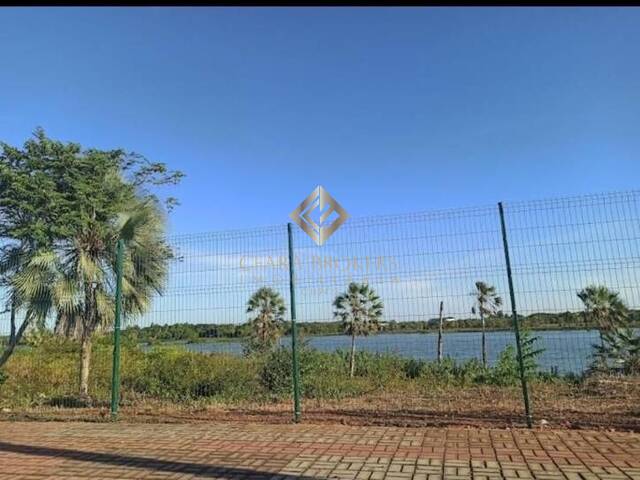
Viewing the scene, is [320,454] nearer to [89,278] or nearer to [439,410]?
[439,410]

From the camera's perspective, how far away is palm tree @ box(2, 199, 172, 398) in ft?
33.7

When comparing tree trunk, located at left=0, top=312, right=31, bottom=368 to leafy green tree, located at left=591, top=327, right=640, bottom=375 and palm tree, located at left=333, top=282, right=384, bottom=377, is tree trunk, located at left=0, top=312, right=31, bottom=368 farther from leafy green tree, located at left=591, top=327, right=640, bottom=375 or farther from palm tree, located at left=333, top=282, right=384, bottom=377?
leafy green tree, located at left=591, top=327, right=640, bottom=375

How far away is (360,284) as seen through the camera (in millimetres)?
7703

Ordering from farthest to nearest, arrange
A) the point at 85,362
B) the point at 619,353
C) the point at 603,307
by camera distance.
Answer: the point at 85,362, the point at 619,353, the point at 603,307

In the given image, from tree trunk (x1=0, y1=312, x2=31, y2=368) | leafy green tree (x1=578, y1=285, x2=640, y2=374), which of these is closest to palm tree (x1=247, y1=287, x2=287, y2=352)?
tree trunk (x1=0, y1=312, x2=31, y2=368)

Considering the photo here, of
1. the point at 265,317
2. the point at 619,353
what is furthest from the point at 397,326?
the point at 265,317

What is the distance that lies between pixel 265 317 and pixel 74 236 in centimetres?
473

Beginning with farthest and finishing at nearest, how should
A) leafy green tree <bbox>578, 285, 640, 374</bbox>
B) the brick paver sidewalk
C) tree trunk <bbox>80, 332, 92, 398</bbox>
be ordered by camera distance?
tree trunk <bbox>80, 332, 92, 398</bbox> → leafy green tree <bbox>578, 285, 640, 374</bbox> → the brick paver sidewalk

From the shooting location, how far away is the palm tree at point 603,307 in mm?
6555

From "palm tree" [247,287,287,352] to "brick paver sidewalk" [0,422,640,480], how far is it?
2252mm

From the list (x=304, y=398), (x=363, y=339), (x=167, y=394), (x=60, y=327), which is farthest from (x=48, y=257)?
(x=363, y=339)

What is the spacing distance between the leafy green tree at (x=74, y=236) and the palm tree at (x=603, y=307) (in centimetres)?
692

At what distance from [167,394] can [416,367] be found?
5.70 m

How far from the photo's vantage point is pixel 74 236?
11.7 meters
